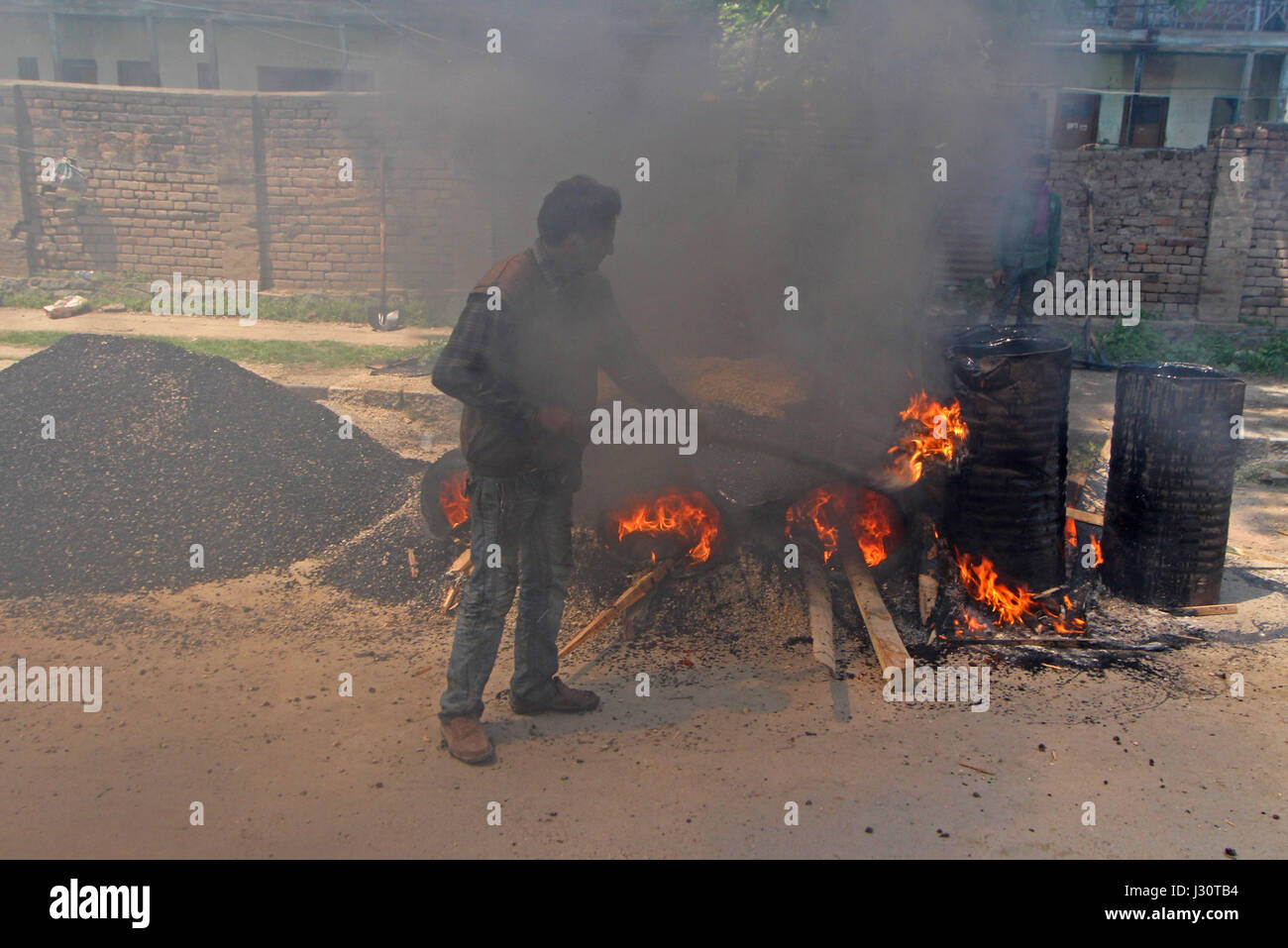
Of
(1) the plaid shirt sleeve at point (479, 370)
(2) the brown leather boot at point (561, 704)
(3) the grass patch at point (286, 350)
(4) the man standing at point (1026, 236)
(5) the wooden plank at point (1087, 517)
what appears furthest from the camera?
(3) the grass patch at point (286, 350)

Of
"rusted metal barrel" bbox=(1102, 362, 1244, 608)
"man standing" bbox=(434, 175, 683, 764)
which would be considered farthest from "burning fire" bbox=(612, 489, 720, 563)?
"rusted metal barrel" bbox=(1102, 362, 1244, 608)

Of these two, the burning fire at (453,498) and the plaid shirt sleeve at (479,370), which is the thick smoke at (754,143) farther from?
the plaid shirt sleeve at (479,370)

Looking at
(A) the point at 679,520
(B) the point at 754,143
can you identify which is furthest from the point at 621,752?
(B) the point at 754,143

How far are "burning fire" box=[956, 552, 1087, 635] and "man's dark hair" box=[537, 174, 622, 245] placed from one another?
8.26ft

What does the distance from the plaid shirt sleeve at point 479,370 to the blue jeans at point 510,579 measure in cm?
30

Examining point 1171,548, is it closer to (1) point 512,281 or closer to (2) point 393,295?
(1) point 512,281

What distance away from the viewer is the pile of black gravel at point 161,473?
16.5ft

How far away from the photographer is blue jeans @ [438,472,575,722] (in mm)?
3438

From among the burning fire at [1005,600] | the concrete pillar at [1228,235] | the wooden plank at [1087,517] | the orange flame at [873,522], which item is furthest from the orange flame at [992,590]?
the concrete pillar at [1228,235]

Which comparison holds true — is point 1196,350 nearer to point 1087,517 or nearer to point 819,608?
point 1087,517

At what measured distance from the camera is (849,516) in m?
4.77

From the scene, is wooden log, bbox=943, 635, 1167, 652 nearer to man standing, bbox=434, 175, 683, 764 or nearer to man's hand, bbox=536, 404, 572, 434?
man standing, bbox=434, 175, 683, 764

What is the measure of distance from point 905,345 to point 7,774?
5.12 meters

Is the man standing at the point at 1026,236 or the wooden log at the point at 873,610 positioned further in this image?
the man standing at the point at 1026,236
